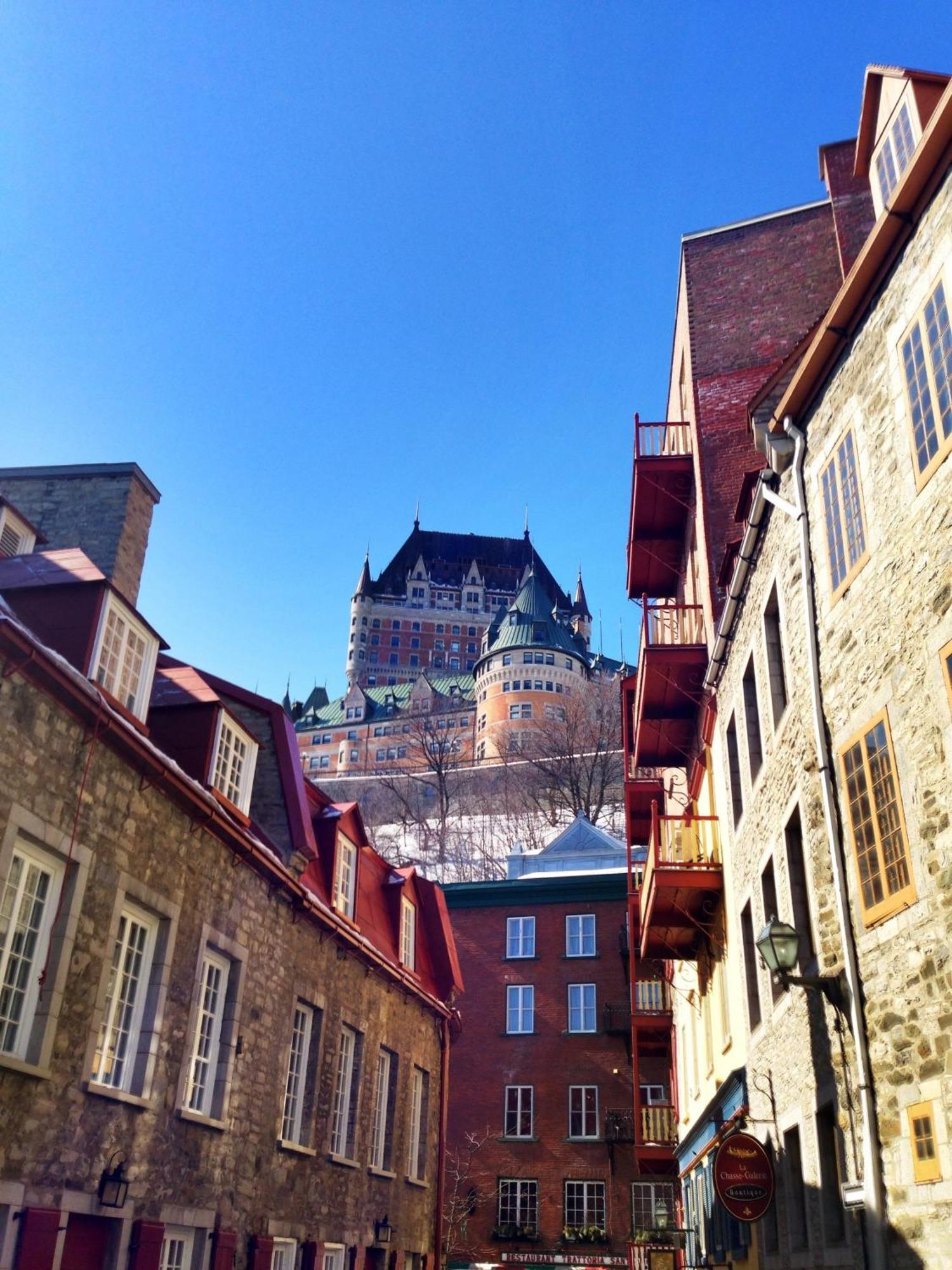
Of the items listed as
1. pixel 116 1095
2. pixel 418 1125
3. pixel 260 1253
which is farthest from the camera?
pixel 418 1125

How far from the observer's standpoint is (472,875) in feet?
200

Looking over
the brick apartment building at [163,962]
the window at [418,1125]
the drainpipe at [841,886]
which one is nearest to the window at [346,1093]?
the brick apartment building at [163,962]

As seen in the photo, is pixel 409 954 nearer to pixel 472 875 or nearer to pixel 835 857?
pixel 835 857

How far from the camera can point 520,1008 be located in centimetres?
3284

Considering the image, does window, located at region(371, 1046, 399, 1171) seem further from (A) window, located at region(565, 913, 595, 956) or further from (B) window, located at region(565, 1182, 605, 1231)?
(A) window, located at region(565, 913, 595, 956)

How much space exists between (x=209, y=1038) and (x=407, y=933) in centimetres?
852

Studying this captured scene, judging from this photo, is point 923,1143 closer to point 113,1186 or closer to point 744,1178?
point 744,1178

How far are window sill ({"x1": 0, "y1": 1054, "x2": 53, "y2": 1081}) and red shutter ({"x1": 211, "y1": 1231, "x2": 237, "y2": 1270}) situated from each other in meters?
4.05

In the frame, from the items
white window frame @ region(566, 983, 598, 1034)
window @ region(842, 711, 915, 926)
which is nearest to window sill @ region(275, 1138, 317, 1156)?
window @ region(842, 711, 915, 926)

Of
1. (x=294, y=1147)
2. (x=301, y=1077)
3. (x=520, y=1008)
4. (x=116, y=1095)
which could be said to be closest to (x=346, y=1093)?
(x=301, y=1077)

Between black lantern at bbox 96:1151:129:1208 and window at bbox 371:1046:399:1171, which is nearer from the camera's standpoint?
black lantern at bbox 96:1151:129:1208

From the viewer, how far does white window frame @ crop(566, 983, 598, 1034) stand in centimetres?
3216

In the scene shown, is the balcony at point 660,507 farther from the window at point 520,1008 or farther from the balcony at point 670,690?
the window at point 520,1008

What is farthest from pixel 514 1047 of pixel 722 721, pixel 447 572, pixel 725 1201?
pixel 447 572
